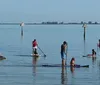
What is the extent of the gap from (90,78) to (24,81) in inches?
176

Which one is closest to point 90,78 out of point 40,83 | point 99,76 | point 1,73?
point 99,76

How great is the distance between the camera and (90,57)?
161ft

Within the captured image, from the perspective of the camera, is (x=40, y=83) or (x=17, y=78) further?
(x=17, y=78)

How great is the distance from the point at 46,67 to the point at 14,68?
2636mm

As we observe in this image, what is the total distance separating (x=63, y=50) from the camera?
121 feet

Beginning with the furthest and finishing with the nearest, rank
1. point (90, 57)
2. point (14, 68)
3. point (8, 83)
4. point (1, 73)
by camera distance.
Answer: point (90, 57), point (14, 68), point (1, 73), point (8, 83)

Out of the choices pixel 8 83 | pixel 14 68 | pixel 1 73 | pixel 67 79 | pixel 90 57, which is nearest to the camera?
pixel 8 83

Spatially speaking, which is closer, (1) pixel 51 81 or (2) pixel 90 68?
(1) pixel 51 81

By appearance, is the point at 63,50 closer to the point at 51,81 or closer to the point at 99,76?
the point at 99,76

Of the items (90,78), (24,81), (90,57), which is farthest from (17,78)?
(90,57)

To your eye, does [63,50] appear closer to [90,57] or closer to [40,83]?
[40,83]

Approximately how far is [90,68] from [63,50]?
2504 millimetres

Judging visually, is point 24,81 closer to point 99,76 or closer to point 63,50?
point 99,76

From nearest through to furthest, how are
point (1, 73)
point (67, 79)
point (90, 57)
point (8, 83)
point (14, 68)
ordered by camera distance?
point (8, 83), point (67, 79), point (1, 73), point (14, 68), point (90, 57)
